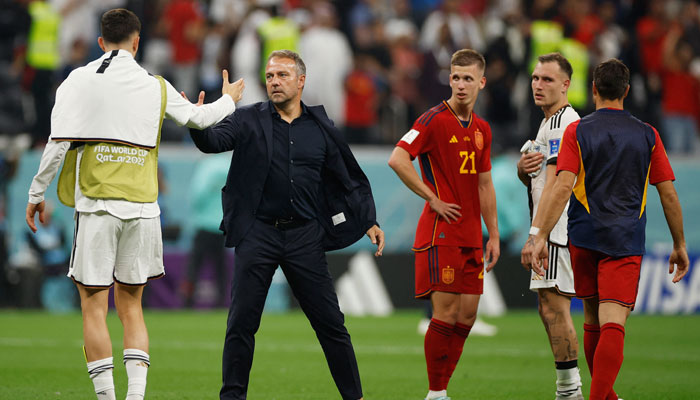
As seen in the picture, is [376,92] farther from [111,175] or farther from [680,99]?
[111,175]

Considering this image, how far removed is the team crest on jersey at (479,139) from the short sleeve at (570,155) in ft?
3.21

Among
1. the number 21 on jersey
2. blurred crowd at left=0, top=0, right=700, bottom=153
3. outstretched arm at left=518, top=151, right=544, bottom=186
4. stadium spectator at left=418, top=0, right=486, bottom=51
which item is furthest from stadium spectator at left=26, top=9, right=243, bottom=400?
stadium spectator at left=418, top=0, right=486, bottom=51

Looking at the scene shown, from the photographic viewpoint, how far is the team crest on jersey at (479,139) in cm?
791

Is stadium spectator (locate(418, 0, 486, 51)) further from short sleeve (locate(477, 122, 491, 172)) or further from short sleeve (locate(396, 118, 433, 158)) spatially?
short sleeve (locate(396, 118, 433, 158))

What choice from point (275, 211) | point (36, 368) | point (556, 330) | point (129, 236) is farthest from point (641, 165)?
point (36, 368)

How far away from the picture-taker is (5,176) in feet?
53.5

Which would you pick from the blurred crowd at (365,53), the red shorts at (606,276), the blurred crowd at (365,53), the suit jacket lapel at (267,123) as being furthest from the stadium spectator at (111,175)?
the blurred crowd at (365,53)

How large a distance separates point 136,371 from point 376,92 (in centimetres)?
1281

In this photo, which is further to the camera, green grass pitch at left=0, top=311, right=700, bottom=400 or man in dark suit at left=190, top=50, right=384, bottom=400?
green grass pitch at left=0, top=311, right=700, bottom=400

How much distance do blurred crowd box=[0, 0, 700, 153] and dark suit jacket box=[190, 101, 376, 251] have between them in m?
10.6

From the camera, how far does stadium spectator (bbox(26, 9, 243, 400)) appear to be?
A: 6.66 meters

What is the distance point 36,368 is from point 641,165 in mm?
6514

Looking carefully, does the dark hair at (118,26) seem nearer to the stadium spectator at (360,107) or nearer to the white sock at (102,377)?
the white sock at (102,377)

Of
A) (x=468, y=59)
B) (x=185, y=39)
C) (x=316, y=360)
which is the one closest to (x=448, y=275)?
(x=468, y=59)
